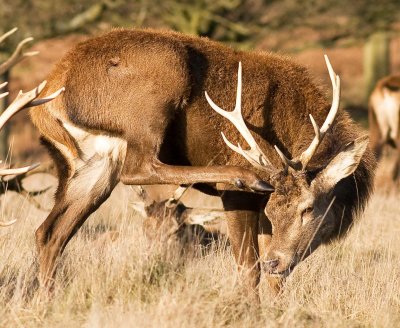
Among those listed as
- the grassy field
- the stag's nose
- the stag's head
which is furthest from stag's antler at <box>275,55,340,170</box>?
the grassy field

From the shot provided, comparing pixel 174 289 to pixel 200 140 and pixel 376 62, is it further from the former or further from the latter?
pixel 376 62

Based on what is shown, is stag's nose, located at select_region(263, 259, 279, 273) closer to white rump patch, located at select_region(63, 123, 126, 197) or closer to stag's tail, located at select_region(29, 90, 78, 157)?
white rump patch, located at select_region(63, 123, 126, 197)

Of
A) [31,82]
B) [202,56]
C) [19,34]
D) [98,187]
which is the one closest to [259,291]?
[98,187]

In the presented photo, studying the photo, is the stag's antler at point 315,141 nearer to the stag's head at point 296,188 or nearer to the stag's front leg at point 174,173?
the stag's head at point 296,188

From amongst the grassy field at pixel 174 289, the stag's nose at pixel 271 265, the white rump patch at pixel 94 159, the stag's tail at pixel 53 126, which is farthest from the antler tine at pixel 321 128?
the stag's tail at pixel 53 126

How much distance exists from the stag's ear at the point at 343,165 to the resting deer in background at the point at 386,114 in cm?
816

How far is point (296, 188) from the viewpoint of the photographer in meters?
6.61

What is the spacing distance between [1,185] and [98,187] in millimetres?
2620

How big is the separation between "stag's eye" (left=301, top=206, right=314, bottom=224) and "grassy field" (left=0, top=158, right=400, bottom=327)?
45cm

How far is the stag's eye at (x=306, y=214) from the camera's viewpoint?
6.66 metres

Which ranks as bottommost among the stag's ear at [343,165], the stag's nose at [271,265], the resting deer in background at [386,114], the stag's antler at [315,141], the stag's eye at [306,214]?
the resting deer in background at [386,114]

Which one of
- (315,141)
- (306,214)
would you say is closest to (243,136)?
(315,141)

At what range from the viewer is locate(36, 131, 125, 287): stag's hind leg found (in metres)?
6.87

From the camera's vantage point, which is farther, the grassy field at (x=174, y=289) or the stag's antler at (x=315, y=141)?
the stag's antler at (x=315, y=141)
